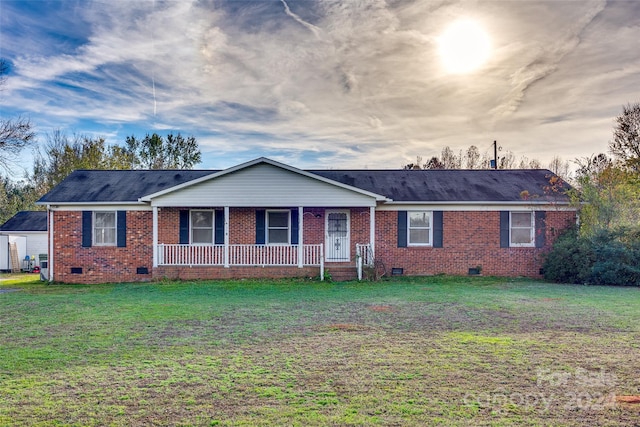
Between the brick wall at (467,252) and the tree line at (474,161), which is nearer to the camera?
the brick wall at (467,252)

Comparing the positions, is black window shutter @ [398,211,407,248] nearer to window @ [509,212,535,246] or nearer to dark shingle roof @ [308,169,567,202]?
dark shingle roof @ [308,169,567,202]

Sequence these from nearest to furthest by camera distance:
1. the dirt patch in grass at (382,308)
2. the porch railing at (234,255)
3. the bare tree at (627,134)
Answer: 1. the dirt patch in grass at (382,308)
2. the porch railing at (234,255)
3. the bare tree at (627,134)

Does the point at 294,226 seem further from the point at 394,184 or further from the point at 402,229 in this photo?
the point at 394,184

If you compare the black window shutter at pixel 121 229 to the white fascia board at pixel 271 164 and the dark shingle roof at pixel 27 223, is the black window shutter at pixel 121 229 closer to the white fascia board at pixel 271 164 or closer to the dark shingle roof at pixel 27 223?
the white fascia board at pixel 271 164

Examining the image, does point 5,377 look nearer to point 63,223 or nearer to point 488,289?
point 488,289

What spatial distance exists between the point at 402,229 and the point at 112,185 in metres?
11.9

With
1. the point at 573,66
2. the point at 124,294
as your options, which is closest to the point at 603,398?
the point at 124,294

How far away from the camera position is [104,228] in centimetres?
1694

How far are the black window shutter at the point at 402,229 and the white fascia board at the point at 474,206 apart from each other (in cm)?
27

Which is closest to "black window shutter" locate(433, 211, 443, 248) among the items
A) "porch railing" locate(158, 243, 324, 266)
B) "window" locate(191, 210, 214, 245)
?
"porch railing" locate(158, 243, 324, 266)

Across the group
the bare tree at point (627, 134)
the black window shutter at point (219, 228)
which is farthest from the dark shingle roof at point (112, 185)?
the bare tree at point (627, 134)

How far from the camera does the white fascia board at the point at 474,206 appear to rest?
16828 millimetres

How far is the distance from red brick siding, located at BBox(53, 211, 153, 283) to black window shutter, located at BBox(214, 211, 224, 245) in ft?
8.00

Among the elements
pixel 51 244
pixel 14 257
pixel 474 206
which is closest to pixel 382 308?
pixel 474 206
